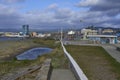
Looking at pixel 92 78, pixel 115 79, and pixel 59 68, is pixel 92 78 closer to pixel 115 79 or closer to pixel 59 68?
pixel 115 79

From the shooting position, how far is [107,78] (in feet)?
49.5

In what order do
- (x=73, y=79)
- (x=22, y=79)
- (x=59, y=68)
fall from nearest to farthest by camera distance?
(x=73, y=79)
(x=22, y=79)
(x=59, y=68)

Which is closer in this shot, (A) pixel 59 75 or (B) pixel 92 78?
(B) pixel 92 78

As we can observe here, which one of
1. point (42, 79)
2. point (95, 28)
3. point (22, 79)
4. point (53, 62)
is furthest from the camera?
point (95, 28)

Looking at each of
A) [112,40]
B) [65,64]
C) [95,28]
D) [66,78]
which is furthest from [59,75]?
[95,28]

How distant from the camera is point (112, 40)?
81.2 meters

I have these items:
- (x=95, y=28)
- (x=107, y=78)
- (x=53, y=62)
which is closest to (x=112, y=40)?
(x=53, y=62)

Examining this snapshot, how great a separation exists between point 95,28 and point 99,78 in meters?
149

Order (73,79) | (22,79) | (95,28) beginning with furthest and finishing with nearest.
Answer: (95,28) → (22,79) → (73,79)

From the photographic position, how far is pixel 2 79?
17281mm

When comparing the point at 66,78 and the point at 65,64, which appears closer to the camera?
the point at 66,78

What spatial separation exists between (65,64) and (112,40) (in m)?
62.3

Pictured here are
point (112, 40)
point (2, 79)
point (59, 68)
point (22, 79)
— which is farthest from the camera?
point (112, 40)

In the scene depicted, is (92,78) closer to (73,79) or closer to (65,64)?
(73,79)
